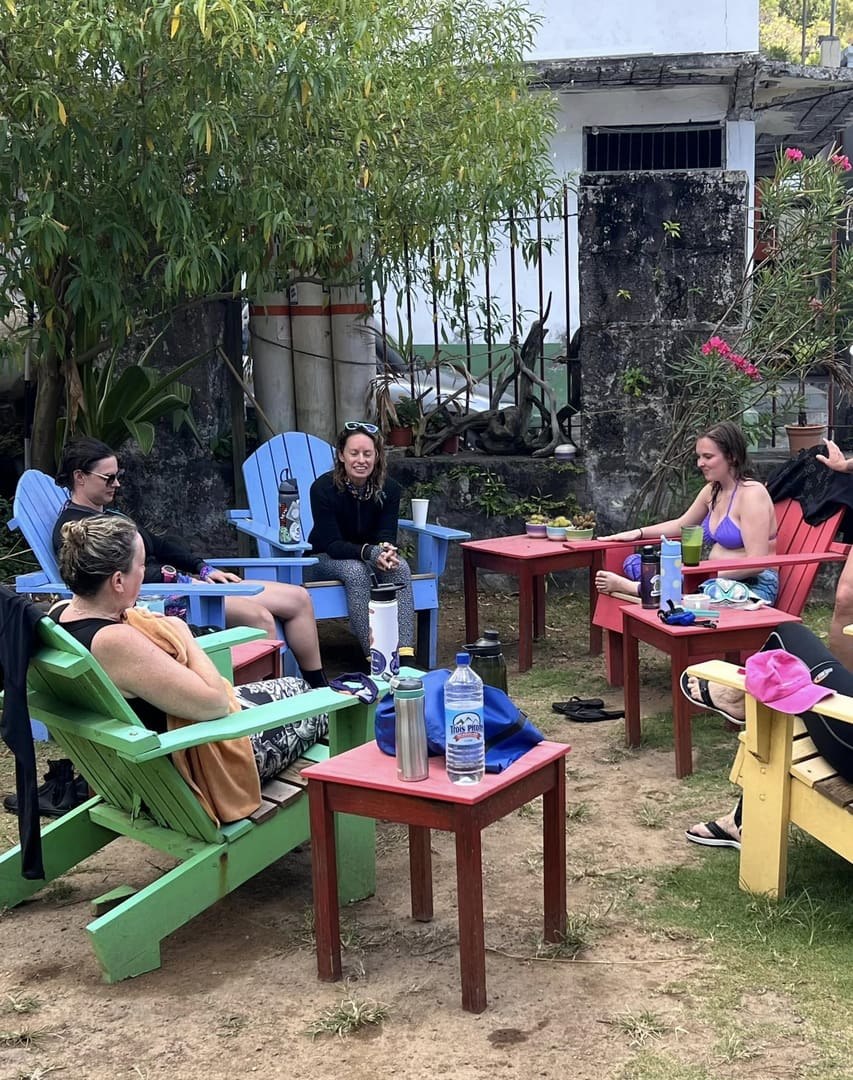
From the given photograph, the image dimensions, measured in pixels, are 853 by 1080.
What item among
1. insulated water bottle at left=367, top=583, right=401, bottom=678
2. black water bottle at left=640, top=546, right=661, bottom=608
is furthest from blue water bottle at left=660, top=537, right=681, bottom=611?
insulated water bottle at left=367, top=583, right=401, bottom=678

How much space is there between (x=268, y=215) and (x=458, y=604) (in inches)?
106

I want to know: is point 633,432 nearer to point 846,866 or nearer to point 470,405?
point 470,405

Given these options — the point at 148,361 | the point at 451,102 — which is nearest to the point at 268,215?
the point at 451,102

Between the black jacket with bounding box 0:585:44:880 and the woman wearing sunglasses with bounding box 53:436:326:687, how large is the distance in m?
1.64

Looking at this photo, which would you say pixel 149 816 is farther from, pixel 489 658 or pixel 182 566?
pixel 182 566

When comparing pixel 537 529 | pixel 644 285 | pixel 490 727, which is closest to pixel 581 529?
pixel 537 529

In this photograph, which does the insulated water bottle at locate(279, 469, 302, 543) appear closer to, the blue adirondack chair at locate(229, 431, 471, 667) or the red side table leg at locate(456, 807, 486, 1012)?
the blue adirondack chair at locate(229, 431, 471, 667)

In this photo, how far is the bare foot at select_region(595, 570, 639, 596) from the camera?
4.73 m

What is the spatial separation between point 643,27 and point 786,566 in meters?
7.99

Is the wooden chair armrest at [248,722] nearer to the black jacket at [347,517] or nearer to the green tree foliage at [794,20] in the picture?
the black jacket at [347,517]

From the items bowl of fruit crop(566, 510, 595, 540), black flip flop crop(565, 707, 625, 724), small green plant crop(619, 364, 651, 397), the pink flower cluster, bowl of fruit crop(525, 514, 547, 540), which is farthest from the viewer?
small green plant crop(619, 364, 651, 397)

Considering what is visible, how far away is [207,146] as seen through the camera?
13.9ft

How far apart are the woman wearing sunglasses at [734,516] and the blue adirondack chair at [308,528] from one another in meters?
0.87

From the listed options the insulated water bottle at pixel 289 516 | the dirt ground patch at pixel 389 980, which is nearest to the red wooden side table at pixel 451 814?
the dirt ground patch at pixel 389 980
